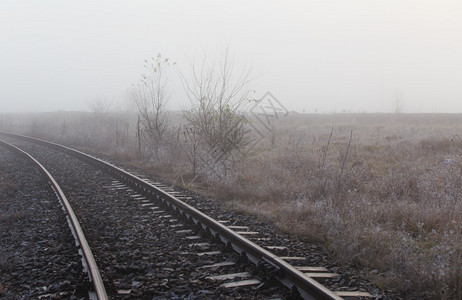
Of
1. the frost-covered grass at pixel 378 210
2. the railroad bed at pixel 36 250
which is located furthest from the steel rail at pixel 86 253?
the frost-covered grass at pixel 378 210

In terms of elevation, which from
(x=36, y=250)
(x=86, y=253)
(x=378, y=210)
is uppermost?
(x=378, y=210)

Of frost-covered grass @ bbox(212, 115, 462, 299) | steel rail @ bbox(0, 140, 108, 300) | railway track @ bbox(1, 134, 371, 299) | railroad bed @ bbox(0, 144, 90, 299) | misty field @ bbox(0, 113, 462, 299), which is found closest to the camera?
steel rail @ bbox(0, 140, 108, 300)

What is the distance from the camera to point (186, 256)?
4.66 m

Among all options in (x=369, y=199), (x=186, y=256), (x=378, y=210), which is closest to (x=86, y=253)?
(x=186, y=256)

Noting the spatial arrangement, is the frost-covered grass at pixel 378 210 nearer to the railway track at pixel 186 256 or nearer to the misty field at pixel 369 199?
the misty field at pixel 369 199

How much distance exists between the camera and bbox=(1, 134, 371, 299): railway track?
3.66 meters

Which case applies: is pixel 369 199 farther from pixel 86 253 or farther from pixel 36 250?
pixel 36 250

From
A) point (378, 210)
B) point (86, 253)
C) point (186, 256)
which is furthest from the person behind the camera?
point (378, 210)

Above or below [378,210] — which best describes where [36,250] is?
below

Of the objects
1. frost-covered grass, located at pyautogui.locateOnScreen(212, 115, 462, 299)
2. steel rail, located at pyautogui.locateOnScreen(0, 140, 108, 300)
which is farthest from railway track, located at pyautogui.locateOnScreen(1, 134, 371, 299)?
frost-covered grass, located at pyautogui.locateOnScreen(212, 115, 462, 299)

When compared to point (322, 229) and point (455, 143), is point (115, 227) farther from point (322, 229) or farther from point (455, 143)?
point (455, 143)

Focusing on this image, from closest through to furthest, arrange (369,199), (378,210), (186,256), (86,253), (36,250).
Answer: (86,253) < (186,256) < (36,250) < (378,210) < (369,199)

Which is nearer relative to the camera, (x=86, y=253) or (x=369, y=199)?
(x=86, y=253)

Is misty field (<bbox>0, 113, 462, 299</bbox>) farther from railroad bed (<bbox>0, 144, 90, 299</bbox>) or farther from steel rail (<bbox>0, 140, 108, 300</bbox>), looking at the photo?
railroad bed (<bbox>0, 144, 90, 299</bbox>)
